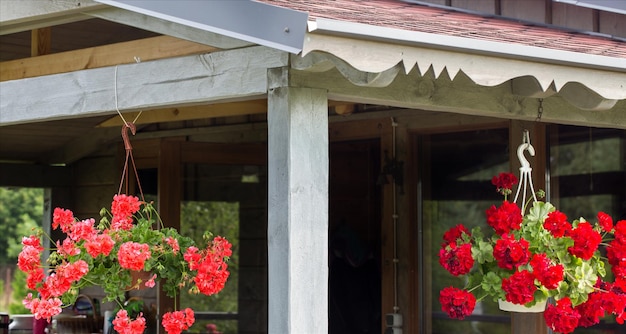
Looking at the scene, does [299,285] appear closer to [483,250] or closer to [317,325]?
[317,325]

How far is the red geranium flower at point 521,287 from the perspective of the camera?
364 cm

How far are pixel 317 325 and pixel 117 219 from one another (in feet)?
2.87

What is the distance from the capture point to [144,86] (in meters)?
3.91

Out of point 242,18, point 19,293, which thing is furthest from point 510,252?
point 19,293

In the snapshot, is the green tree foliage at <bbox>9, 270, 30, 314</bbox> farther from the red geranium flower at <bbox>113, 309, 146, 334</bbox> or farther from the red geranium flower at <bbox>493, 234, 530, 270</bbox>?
the red geranium flower at <bbox>493, 234, 530, 270</bbox>

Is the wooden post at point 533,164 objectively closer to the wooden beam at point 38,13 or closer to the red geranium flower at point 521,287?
the red geranium flower at point 521,287

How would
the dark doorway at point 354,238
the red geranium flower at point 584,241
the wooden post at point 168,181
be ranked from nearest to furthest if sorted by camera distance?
1. the red geranium flower at point 584,241
2. the wooden post at point 168,181
3. the dark doorway at point 354,238

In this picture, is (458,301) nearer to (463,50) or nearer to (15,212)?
(463,50)

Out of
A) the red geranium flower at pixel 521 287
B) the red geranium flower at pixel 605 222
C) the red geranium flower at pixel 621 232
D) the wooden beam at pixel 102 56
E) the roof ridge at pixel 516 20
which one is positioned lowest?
the red geranium flower at pixel 521 287

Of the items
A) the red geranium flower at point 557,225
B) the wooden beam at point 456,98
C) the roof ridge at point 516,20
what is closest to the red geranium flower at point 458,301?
the red geranium flower at point 557,225

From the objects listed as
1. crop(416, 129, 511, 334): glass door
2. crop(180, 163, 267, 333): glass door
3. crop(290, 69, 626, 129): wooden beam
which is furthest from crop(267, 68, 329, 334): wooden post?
crop(180, 163, 267, 333): glass door

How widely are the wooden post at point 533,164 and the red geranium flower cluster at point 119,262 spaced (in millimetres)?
2068

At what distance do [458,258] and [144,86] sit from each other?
1389 millimetres

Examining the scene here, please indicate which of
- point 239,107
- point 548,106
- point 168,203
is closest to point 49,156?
point 168,203
